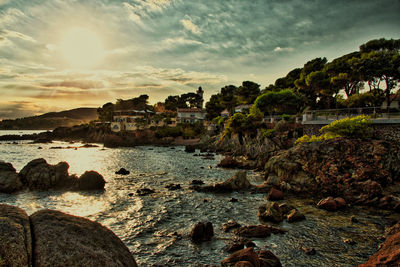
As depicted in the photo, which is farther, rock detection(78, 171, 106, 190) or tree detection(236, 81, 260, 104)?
tree detection(236, 81, 260, 104)

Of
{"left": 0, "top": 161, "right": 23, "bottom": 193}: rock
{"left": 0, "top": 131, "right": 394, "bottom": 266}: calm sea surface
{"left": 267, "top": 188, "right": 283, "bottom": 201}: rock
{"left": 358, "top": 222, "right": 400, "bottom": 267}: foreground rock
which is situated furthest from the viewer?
{"left": 0, "top": 161, "right": 23, "bottom": 193}: rock

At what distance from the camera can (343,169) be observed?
2342cm

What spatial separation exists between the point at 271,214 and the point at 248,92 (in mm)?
77723

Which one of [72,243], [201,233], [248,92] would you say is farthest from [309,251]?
[248,92]

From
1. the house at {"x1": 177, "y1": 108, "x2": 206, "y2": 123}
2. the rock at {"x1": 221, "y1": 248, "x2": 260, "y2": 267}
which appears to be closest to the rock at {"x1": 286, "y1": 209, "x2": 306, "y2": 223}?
the rock at {"x1": 221, "y1": 248, "x2": 260, "y2": 267}

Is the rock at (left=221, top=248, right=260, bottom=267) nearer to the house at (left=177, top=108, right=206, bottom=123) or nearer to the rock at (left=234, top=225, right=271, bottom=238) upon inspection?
the rock at (left=234, top=225, right=271, bottom=238)

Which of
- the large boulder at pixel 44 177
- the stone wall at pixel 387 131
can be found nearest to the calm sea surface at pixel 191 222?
the large boulder at pixel 44 177

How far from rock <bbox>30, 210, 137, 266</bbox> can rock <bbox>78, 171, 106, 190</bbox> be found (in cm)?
2140

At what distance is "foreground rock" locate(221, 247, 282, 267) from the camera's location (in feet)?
32.3

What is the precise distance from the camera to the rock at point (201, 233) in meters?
14.2

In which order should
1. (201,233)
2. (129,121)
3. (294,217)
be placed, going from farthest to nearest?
1. (129,121)
2. (294,217)
3. (201,233)

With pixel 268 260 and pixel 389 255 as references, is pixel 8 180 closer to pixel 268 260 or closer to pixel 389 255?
pixel 268 260

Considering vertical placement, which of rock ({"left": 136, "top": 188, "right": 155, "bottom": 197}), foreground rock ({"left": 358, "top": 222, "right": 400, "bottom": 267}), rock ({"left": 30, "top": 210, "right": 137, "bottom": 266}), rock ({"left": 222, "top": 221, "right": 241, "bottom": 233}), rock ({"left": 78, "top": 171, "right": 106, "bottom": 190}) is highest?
rock ({"left": 30, "top": 210, "right": 137, "bottom": 266})

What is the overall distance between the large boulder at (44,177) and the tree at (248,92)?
2881 inches
